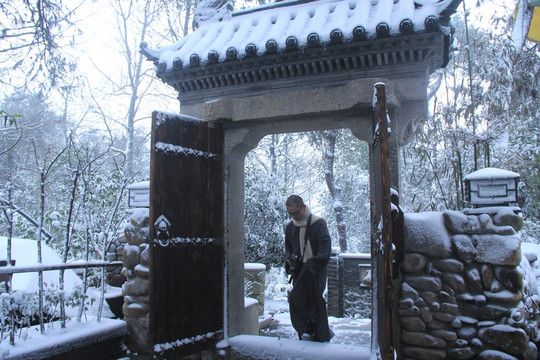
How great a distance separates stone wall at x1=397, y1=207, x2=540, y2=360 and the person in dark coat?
832 millimetres

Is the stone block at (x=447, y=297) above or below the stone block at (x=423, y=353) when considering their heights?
above

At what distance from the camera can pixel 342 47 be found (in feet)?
11.4

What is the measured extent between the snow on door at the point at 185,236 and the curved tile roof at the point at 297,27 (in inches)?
33.2

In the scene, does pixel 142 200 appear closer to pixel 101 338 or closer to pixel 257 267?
pixel 101 338

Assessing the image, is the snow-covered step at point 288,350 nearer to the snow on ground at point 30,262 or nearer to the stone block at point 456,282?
the stone block at point 456,282

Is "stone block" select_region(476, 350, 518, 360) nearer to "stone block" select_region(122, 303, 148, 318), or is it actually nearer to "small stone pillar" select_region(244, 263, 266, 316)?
"stone block" select_region(122, 303, 148, 318)

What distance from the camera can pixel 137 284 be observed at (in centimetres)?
411

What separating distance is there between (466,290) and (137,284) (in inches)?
127

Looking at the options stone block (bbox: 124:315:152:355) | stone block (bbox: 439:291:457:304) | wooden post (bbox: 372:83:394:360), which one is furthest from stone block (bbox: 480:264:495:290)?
stone block (bbox: 124:315:152:355)

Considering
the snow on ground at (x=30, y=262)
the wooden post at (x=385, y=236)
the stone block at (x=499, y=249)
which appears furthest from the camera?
the snow on ground at (x=30, y=262)

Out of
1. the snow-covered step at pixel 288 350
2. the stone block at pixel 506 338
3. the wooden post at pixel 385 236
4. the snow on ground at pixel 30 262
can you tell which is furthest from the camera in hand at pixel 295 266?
the snow on ground at pixel 30 262

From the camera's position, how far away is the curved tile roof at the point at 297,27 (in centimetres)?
328

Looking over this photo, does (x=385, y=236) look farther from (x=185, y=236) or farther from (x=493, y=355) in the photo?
(x=185, y=236)

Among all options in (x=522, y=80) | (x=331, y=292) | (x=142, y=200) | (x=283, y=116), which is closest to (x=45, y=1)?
(x=142, y=200)
